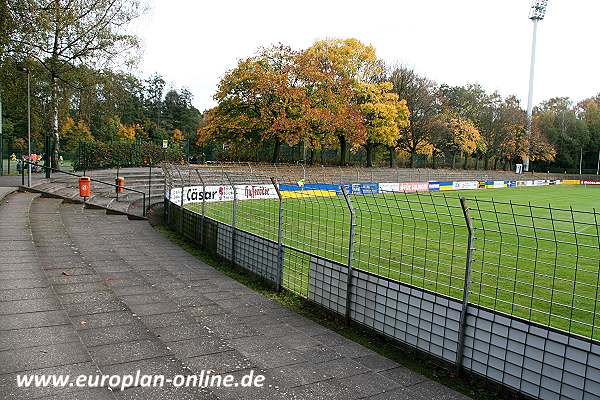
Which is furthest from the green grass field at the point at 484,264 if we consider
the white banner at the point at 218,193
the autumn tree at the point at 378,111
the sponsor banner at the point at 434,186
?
the autumn tree at the point at 378,111

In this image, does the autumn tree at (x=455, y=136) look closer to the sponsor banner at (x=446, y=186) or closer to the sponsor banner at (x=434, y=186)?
the sponsor banner at (x=446, y=186)

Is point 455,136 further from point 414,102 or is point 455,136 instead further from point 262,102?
point 262,102

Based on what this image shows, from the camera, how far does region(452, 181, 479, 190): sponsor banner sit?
46.7m

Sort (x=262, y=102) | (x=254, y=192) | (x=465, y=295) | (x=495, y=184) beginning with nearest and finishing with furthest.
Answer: (x=465, y=295)
(x=254, y=192)
(x=262, y=102)
(x=495, y=184)

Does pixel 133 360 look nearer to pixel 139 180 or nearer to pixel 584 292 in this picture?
pixel 584 292

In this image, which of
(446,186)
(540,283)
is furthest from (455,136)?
(540,283)

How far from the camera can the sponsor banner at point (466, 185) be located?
46719 mm

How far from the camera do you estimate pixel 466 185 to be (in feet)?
157

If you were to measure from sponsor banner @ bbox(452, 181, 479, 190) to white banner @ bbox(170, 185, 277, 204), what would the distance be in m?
26.4

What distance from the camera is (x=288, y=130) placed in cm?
3650

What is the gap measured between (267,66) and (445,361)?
118 feet

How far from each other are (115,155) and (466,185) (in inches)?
1314

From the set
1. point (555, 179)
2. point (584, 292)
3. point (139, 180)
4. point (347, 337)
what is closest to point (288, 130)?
point (139, 180)

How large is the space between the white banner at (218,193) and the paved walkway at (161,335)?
26.5ft
